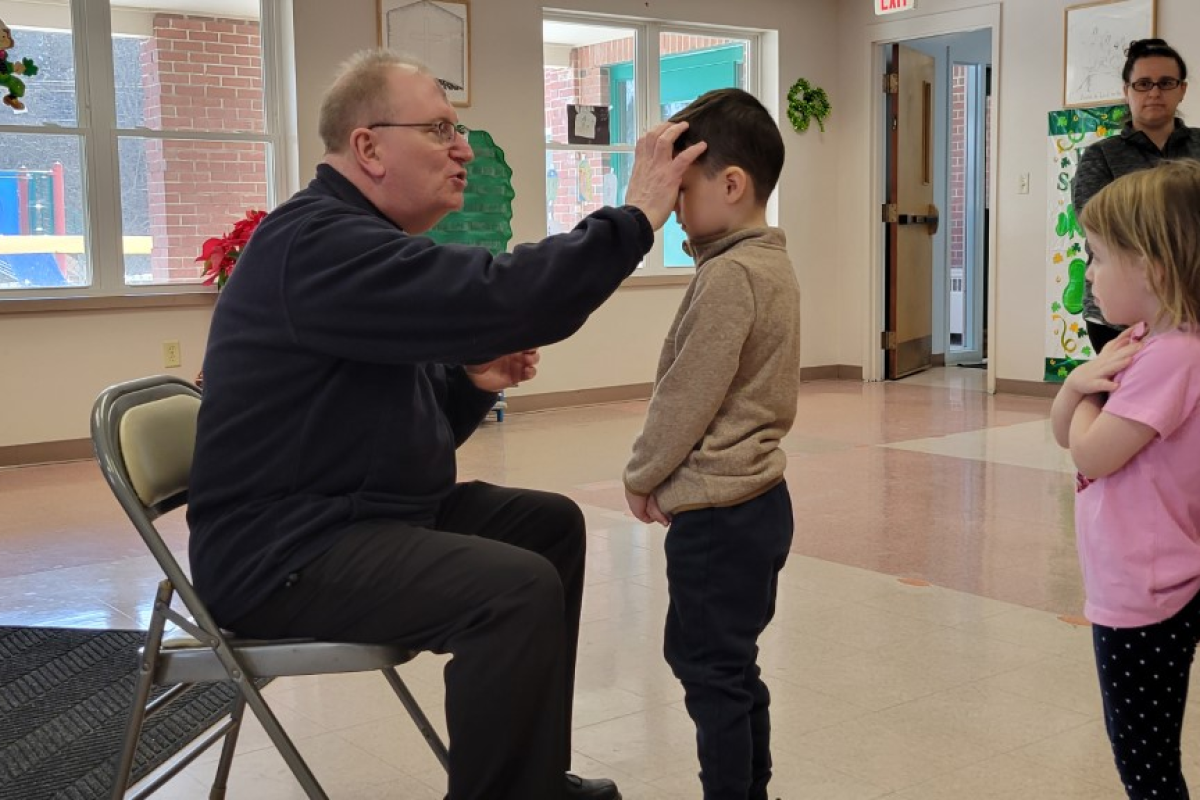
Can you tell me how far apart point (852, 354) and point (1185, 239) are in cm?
749

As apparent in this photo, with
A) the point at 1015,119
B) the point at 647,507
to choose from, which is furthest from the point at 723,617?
the point at 1015,119

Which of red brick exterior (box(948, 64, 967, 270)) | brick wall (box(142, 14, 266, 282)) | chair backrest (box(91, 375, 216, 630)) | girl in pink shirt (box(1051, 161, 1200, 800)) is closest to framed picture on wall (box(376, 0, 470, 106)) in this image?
brick wall (box(142, 14, 266, 282))

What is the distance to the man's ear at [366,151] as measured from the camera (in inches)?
73.6

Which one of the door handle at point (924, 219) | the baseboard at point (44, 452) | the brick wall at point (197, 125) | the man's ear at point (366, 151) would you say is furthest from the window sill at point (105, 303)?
the door handle at point (924, 219)

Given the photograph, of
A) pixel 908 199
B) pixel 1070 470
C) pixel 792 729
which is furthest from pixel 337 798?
pixel 908 199

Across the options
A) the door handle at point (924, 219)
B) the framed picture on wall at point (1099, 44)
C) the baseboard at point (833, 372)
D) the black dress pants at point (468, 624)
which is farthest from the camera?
the baseboard at point (833, 372)

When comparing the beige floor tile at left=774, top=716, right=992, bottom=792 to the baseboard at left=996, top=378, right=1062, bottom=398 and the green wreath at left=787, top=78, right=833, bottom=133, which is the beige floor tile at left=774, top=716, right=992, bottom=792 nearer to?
the baseboard at left=996, top=378, right=1062, bottom=398

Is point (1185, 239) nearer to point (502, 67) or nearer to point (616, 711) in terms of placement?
point (616, 711)

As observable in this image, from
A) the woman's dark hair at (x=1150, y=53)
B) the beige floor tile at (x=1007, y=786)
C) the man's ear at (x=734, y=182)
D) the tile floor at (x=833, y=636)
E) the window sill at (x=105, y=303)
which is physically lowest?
the tile floor at (x=833, y=636)

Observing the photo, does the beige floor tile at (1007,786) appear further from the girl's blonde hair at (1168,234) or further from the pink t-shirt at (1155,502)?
the girl's blonde hair at (1168,234)

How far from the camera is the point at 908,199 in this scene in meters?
8.95

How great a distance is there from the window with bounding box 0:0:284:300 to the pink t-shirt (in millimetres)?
5419

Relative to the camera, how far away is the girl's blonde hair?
1.64 metres

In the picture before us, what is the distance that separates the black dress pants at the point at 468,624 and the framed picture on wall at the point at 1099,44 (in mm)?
6400
